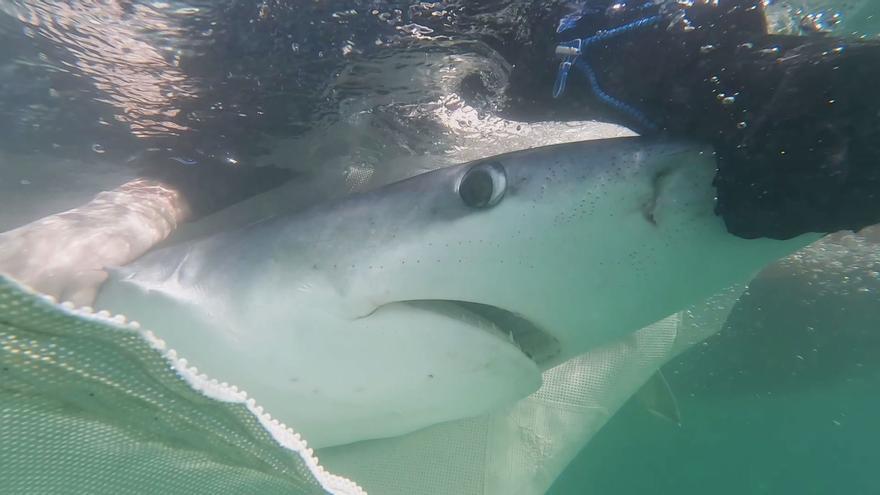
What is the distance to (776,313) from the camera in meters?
9.52

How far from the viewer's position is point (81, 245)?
2.47 metres

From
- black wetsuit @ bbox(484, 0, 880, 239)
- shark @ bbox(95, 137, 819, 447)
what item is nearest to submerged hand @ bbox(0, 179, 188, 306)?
shark @ bbox(95, 137, 819, 447)

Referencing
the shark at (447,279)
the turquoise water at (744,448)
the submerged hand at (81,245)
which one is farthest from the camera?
the turquoise water at (744,448)

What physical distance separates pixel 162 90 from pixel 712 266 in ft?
10.5

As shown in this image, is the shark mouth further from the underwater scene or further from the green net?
the green net

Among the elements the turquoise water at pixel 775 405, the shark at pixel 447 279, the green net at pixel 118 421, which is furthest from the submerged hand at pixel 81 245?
the turquoise water at pixel 775 405

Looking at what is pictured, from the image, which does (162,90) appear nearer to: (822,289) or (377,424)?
(377,424)

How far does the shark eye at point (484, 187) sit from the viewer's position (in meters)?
1.83

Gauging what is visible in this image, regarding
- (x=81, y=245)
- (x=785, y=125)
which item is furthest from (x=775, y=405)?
(x=81, y=245)

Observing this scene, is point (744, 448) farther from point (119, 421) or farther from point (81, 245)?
point (119, 421)

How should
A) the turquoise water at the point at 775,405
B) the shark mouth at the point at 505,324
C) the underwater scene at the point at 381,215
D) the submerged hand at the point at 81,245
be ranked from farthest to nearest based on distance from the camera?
the turquoise water at the point at 775,405 → the submerged hand at the point at 81,245 → the shark mouth at the point at 505,324 → the underwater scene at the point at 381,215

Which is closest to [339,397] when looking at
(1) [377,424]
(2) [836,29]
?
(1) [377,424]

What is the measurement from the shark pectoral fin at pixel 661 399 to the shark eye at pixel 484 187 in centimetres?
617

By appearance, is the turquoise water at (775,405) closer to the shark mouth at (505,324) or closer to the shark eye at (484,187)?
the shark mouth at (505,324)
